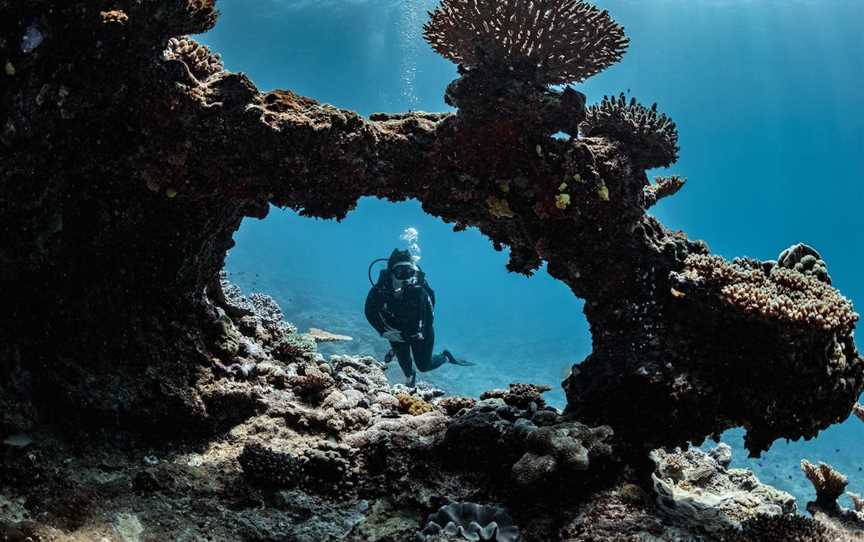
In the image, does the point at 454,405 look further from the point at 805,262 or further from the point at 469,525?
the point at 805,262

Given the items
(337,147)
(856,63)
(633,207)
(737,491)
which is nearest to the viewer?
(337,147)

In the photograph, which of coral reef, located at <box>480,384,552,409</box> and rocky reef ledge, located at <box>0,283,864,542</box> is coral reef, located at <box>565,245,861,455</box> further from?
coral reef, located at <box>480,384,552,409</box>

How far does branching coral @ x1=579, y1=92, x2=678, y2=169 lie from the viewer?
545 centimetres

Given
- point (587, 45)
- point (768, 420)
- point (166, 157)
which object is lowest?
point (768, 420)

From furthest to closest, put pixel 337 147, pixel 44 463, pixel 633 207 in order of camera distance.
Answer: pixel 633 207, pixel 337 147, pixel 44 463

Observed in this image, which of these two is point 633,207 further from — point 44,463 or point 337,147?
point 44,463

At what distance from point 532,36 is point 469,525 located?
160 inches

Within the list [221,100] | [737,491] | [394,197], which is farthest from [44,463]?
[737,491]

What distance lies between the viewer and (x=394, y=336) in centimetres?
1352

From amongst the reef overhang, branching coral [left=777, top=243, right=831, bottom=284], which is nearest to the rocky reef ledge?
the reef overhang

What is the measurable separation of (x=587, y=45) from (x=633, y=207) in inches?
61.7

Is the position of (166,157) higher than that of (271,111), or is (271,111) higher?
(271,111)

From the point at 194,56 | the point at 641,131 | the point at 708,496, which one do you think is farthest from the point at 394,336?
the point at 194,56

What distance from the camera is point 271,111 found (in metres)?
4.65
